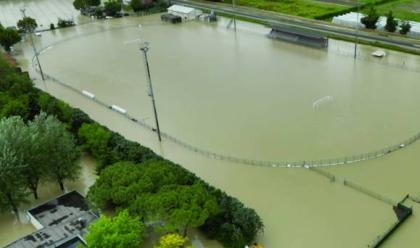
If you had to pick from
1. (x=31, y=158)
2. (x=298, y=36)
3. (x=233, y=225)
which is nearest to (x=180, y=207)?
(x=233, y=225)

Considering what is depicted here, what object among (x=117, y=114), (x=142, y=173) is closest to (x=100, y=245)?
(x=142, y=173)

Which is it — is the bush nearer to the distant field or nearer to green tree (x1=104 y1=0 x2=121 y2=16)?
green tree (x1=104 y1=0 x2=121 y2=16)

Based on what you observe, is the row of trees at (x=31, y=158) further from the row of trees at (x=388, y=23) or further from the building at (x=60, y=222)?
the row of trees at (x=388, y=23)

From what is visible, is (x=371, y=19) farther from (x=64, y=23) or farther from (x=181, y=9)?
(x=64, y=23)

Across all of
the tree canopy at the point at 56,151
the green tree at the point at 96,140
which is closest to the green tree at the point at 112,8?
the green tree at the point at 96,140

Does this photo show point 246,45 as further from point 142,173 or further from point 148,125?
point 142,173

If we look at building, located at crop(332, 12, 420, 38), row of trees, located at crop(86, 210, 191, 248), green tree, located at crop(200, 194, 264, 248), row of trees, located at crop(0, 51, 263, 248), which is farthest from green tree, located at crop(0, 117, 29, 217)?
building, located at crop(332, 12, 420, 38)
